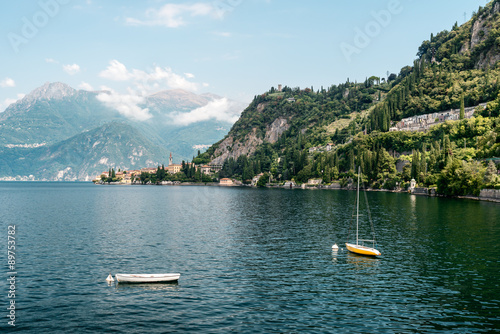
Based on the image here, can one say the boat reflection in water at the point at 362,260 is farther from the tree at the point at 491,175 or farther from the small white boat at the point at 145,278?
the tree at the point at 491,175

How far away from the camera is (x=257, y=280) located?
135 ft

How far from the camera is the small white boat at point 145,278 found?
3934 centimetres

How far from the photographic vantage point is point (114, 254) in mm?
52938

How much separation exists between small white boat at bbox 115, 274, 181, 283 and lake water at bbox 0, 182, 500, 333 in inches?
29.6

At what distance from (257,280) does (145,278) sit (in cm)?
1176

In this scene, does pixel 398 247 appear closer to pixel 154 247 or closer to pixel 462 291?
pixel 462 291

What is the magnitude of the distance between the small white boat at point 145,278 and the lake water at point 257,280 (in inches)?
29.6

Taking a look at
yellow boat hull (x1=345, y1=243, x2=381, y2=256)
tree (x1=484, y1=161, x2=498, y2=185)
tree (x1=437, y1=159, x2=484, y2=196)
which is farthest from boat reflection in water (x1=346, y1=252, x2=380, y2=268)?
tree (x1=437, y1=159, x2=484, y2=196)

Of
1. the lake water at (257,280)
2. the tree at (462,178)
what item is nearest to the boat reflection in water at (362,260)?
the lake water at (257,280)

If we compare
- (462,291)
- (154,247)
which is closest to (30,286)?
(154,247)

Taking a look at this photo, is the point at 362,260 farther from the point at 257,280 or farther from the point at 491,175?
the point at 491,175
